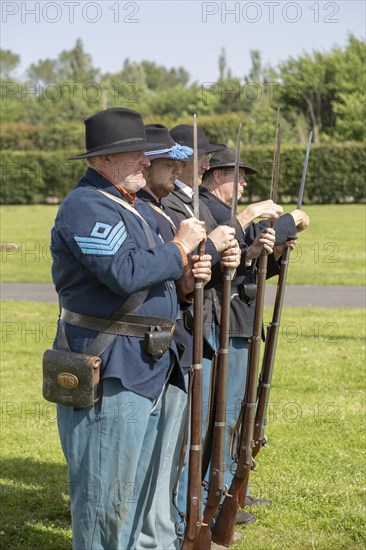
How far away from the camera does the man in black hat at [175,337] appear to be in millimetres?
4340

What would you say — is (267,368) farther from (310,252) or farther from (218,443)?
(310,252)

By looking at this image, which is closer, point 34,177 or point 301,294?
point 301,294

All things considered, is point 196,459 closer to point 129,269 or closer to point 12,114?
point 129,269

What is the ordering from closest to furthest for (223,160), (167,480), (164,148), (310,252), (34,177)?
(167,480), (164,148), (223,160), (310,252), (34,177)

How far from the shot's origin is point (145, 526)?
14.4 ft

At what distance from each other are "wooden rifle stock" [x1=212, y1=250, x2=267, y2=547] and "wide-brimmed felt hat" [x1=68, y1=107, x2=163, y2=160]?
41.9 inches

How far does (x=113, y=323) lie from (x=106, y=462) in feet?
1.95

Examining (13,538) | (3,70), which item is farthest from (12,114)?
(13,538)

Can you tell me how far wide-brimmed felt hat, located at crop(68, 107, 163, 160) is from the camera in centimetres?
408

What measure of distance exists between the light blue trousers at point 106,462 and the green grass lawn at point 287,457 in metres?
1.50

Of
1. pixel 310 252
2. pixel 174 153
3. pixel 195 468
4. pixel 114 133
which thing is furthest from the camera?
pixel 310 252

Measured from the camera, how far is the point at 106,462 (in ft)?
13.1

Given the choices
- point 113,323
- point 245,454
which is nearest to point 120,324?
point 113,323

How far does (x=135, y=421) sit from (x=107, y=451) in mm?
173
